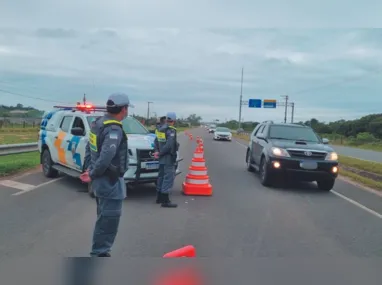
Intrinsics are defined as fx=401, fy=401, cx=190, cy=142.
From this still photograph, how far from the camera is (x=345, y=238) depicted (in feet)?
19.8

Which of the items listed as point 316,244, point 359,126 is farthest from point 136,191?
point 359,126

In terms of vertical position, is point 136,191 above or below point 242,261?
below

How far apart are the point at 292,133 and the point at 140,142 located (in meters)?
5.23

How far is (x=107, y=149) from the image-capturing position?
155 inches

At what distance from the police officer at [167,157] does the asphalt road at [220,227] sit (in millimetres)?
277

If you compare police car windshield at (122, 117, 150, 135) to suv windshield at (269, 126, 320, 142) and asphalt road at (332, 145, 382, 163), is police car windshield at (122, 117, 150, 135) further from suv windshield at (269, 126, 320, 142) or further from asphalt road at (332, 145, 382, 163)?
asphalt road at (332, 145, 382, 163)

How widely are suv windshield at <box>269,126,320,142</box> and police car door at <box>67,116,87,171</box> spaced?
18.1 ft

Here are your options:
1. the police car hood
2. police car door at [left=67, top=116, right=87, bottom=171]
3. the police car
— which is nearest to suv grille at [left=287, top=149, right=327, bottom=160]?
the police car

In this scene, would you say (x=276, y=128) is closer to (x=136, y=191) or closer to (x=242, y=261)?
(x=136, y=191)

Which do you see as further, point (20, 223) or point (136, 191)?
point (136, 191)

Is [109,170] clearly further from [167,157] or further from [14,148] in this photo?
[14,148]

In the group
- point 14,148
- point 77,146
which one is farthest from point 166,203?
point 14,148

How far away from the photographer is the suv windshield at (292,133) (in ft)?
38.6

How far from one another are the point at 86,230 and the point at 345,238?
389cm
